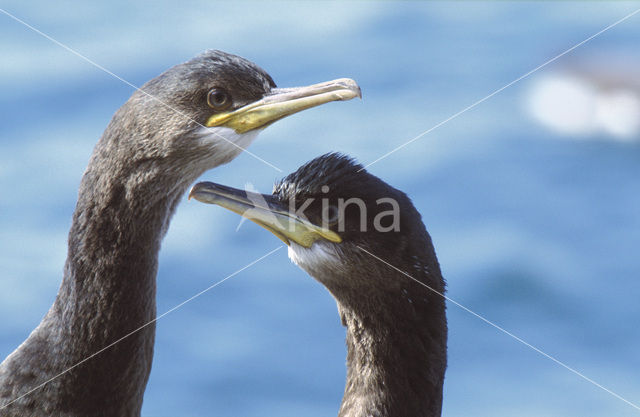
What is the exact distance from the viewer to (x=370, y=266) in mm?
3506

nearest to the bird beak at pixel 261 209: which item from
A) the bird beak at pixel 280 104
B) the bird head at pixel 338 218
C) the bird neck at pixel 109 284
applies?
the bird head at pixel 338 218

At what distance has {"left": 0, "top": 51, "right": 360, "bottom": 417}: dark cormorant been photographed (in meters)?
3.76

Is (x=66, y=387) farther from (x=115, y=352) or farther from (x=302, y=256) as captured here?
(x=302, y=256)

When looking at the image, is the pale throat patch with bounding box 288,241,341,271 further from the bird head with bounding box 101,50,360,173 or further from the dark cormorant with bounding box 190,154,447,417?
the bird head with bounding box 101,50,360,173

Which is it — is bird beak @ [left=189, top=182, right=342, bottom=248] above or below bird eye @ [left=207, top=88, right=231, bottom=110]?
below

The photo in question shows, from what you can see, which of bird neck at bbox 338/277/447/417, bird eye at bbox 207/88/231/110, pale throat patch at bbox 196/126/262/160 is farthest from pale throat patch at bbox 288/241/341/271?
bird eye at bbox 207/88/231/110

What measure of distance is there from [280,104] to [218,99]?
0.24m

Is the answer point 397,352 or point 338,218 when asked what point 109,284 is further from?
point 397,352

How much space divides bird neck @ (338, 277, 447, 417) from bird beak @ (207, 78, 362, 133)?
781 millimetres

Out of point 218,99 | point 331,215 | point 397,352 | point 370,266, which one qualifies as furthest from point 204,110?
point 397,352

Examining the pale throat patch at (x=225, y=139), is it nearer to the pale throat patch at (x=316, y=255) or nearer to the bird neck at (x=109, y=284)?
the bird neck at (x=109, y=284)

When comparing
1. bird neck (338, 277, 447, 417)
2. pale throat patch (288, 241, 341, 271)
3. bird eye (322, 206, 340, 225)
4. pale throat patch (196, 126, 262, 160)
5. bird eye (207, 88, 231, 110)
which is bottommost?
bird neck (338, 277, 447, 417)

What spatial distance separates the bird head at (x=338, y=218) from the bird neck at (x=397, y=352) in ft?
0.31

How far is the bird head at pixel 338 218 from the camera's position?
3469 millimetres
